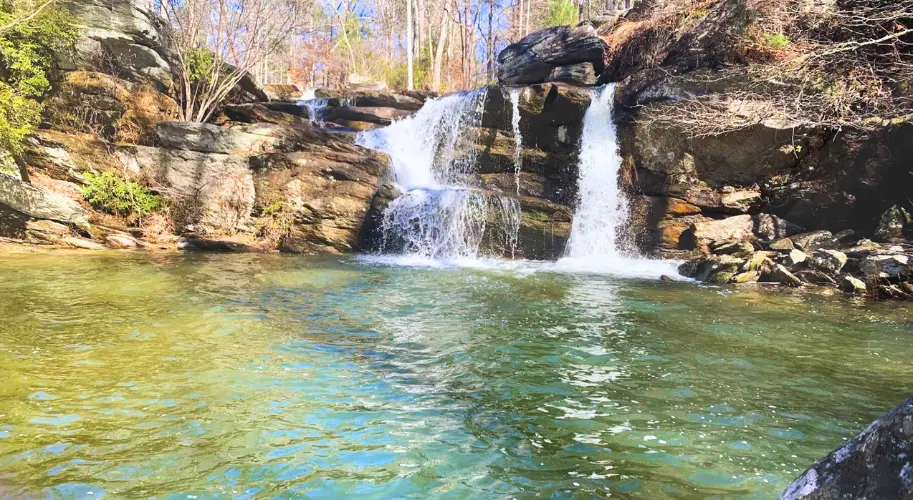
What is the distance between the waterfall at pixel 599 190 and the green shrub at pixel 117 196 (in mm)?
11440

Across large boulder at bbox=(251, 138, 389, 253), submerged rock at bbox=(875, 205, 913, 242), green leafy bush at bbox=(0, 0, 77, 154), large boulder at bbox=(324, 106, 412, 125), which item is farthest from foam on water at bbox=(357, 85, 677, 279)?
green leafy bush at bbox=(0, 0, 77, 154)

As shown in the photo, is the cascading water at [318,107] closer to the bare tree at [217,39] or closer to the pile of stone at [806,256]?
the bare tree at [217,39]

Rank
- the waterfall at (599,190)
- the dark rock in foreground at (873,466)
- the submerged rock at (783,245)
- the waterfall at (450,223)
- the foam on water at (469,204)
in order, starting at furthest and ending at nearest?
the waterfall at (599,190), the waterfall at (450,223), the foam on water at (469,204), the submerged rock at (783,245), the dark rock in foreground at (873,466)

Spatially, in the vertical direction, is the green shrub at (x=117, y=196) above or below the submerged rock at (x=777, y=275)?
above

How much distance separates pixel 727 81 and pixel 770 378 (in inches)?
439

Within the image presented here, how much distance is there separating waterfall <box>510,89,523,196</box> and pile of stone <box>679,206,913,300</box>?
5.44 m

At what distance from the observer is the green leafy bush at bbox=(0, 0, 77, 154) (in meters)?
12.3

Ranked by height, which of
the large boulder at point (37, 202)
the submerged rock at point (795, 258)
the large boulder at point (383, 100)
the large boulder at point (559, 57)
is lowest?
the submerged rock at point (795, 258)

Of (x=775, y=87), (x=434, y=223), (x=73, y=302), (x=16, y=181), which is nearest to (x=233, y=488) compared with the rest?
(x=73, y=302)

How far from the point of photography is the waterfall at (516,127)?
617 inches

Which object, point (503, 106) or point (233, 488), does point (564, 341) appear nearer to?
point (233, 488)

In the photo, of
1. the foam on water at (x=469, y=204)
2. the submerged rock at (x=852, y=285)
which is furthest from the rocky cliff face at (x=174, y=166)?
the submerged rock at (x=852, y=285)

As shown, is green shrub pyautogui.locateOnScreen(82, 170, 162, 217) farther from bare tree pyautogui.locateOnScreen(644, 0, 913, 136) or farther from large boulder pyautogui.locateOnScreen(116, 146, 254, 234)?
bare tree pyautogui.locateOnScreen(644, 0, 913, 136)

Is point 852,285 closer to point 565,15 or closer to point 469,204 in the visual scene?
point 469,204
